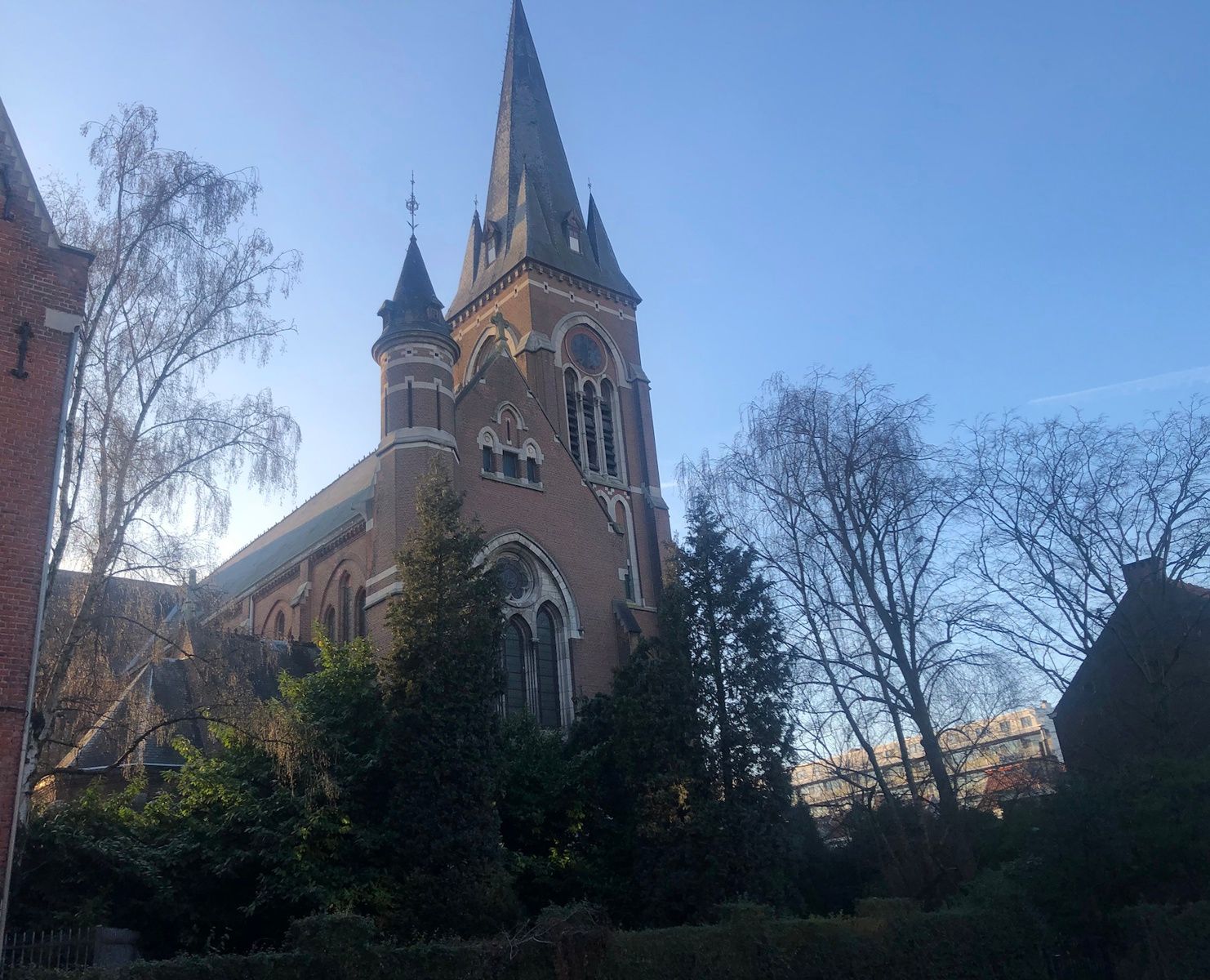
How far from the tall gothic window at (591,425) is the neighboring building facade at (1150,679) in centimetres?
1636

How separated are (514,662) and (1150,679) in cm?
1470

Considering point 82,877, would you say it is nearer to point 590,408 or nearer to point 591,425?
point 591,425

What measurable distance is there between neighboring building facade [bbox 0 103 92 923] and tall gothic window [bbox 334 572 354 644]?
1565 cm

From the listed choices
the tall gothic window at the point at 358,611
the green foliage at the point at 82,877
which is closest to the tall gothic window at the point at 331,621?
the tall gothic window at the point at 358,611

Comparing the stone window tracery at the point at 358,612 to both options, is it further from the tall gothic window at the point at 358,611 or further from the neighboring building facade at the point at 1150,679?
the neighboring building facade at the point at 1150,679

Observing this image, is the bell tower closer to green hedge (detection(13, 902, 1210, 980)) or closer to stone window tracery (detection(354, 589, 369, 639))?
stone window tracery (detection(354, 589, 369, 639))

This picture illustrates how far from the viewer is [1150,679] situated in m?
21.7

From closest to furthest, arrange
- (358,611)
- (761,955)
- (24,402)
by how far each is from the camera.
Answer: (24,402) → (761,955) → (358,611)

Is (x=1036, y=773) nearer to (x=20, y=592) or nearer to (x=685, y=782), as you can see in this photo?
(x=685, y=782)

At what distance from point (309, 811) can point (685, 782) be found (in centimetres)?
679

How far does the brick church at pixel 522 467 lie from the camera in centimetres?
2677

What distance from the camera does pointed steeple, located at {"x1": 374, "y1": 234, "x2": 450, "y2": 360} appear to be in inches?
1081

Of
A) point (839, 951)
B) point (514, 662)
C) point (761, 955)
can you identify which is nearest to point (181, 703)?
point (514, 662)

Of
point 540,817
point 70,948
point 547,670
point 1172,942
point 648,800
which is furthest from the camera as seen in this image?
point 547,670
